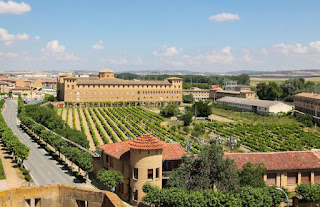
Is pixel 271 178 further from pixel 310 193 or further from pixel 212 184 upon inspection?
pixel 212 184

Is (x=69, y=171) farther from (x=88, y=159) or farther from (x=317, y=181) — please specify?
(x=317, y=181)

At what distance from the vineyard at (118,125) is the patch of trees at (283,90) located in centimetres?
3870

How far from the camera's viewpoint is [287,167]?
26.3 metres

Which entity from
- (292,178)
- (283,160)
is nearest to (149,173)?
(283,160)

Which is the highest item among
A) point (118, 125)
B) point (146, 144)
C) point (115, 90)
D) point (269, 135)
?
point (115, 90)

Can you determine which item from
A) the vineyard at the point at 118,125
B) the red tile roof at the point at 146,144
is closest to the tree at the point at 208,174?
the red tile roof at the point at 146,144

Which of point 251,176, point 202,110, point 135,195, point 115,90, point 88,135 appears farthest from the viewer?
point 115,90

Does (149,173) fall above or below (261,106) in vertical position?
below

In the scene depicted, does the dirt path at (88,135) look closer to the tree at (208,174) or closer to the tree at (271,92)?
the tree at (208,174)

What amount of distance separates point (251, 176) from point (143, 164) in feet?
24.1

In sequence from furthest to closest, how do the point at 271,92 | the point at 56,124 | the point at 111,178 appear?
the point at 271,92 → the point at 56,124 → the point at 111,178

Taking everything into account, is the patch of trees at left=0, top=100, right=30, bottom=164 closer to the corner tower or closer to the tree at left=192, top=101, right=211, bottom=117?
the tree at left=192, top=101, right=211, bottom=117

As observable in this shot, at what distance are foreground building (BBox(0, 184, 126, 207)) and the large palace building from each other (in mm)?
76984

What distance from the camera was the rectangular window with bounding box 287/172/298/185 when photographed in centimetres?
2666
